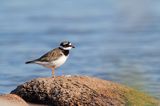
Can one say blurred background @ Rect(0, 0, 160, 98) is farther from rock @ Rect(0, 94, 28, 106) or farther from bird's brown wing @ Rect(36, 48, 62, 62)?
rock @ Rect(0, 94, 28, 106)

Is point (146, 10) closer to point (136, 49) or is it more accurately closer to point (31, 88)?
point (31, 88)

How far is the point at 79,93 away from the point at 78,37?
10.4 meters

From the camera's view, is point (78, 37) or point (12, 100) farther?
point (78, 37)

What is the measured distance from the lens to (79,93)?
11664mm

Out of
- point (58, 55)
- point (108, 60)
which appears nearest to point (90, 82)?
point (58, 55)

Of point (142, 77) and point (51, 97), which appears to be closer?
point (142, 77)

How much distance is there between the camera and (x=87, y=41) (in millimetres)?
21562

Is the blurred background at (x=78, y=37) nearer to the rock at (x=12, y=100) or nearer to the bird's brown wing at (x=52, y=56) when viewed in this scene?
the bird's brown wing at (x=52, y=56)

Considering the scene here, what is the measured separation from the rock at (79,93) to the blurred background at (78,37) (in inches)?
55.1

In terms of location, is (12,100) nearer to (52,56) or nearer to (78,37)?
(52,56)

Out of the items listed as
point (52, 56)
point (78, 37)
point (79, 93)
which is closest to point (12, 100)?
point (79, 93)

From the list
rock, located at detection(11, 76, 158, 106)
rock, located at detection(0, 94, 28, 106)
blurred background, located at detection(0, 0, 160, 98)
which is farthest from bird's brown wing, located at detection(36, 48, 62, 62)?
rock, located at detection(0, 94, 28, 106)

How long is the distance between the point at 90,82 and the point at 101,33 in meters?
10.8

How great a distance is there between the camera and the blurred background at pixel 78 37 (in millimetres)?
17166
